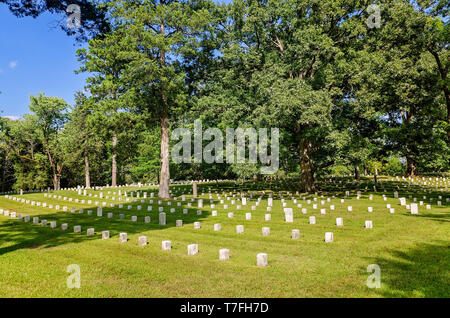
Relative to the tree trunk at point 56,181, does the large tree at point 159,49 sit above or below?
above

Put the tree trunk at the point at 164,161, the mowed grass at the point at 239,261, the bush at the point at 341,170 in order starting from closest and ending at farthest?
the mowed grass at the point at 239,261 → the tree trunk at the point at 164,161 → the bush at the point at 341,170

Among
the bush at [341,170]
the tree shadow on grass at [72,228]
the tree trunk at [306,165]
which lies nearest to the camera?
the tree shadow on grass at [72,228]

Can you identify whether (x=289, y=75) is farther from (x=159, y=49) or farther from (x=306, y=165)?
(x=159, y=49)

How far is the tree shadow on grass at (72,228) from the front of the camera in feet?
36.6

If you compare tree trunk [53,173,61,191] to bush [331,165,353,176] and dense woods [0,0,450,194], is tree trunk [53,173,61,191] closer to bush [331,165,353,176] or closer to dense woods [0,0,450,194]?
dense woods [0,0,450,194]

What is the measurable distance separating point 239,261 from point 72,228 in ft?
32.0

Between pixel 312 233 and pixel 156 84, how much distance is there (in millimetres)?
17446

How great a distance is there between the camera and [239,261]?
8047mm

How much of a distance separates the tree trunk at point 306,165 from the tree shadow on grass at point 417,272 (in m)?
17.2

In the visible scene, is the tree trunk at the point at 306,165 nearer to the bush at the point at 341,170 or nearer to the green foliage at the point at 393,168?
the bush at the point at 341,170

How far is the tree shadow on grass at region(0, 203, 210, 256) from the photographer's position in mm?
11164

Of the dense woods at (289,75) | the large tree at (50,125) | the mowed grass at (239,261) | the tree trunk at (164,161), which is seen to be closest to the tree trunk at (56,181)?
the large tree at (50,125)

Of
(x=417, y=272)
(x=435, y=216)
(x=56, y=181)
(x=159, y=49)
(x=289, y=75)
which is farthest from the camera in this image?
(x=56, y=181)

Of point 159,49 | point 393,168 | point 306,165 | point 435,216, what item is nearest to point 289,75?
point 306,165
